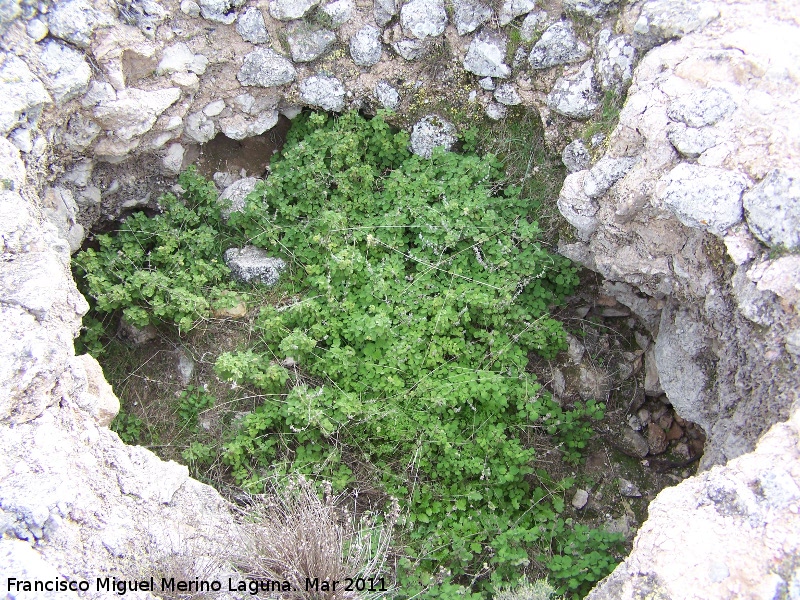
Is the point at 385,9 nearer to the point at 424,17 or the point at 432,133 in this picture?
the point at 424,17

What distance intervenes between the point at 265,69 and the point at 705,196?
3157 millimetres

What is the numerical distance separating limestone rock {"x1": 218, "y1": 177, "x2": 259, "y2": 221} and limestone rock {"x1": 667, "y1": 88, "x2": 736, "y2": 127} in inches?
121

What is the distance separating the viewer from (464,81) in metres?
4.62

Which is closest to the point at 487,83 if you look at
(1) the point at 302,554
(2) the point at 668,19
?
(2) the point at 668,19

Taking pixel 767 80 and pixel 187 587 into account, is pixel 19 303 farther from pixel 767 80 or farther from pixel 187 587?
pixel 767 80

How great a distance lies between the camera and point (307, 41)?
4.58 m

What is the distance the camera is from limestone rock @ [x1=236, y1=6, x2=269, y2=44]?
4430 millimetres

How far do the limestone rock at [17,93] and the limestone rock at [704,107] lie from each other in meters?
3.57

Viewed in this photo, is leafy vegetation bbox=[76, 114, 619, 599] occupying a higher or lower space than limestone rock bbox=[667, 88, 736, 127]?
lower

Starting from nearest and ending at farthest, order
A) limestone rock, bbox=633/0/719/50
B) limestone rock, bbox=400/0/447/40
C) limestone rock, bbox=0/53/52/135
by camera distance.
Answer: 1. limestone rock, bbox=633/0/719/50
2. limestone rock, bbox=0/53/52/135
3. limestone rock, bbox=400/0/447/40

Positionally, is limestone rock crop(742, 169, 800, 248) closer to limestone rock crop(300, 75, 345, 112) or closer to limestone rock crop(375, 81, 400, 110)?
limestone rock crop(375, 81, 400, 110)

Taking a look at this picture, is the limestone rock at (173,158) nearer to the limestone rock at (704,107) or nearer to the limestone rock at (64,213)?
the limestone rock at (64,213)

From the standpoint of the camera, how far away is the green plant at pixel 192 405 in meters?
4.42

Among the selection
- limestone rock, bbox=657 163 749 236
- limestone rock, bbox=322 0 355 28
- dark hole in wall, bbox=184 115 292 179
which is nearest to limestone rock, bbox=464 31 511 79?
limestone rock, bbox=322 0 355 28
